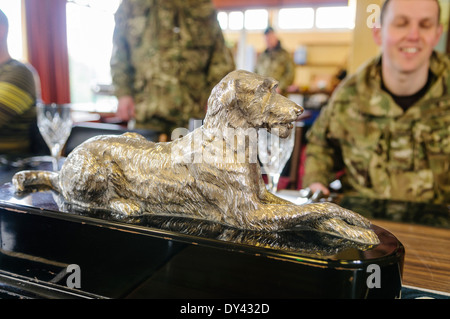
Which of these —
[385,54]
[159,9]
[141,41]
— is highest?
[159,9]

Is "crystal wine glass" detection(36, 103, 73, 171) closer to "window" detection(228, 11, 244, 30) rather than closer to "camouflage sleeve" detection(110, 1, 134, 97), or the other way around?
"camouflage sleeve" detection(110, 1, 134, 97)

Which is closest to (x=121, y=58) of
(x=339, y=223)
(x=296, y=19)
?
(x=339, y=223)

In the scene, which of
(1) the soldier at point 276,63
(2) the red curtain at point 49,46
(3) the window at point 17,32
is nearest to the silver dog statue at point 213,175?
(3) the window at point 17,32

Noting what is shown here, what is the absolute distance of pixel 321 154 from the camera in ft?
5.29

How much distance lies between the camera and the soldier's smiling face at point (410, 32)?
137 centimetres

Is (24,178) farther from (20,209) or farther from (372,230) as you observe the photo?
(372,230)

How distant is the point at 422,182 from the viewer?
1.49m

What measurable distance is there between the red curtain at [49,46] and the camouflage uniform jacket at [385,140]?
3.52m

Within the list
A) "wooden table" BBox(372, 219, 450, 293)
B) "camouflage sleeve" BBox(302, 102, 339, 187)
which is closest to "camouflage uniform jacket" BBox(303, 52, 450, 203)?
"camouflage sleeve" BBox(302, 102, 339, 187)

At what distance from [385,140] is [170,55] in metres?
1.21

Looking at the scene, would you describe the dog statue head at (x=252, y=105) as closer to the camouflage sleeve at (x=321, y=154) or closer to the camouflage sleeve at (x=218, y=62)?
the camouflage sleeve at (x=321, y=154)

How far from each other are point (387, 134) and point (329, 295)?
3.75 feet

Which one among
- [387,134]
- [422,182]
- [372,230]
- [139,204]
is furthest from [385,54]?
[139,204]

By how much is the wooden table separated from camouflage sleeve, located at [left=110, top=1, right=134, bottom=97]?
171 centimetres
